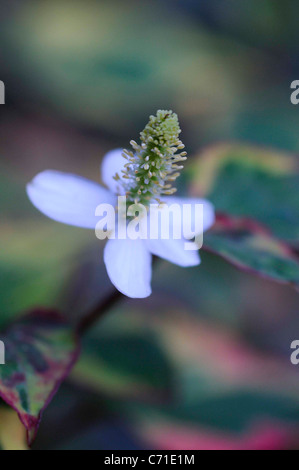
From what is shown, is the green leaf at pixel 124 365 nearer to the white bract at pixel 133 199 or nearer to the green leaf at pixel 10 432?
the green leaf at pixel 10 432

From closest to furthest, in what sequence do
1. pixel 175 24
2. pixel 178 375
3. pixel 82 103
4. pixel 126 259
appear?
pixel 126 259 < pixel 178 375 < pixel 82 103 < pixel 175 24

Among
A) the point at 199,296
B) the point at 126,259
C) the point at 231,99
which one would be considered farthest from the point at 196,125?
the point at 126,259

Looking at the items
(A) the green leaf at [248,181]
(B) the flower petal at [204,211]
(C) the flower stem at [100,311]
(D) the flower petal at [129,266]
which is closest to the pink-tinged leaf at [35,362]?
(C) the flower stem at [100,311]

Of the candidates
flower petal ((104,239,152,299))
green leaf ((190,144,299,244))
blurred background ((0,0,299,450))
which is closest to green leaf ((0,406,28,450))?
blurred background ((0,0,299,450))

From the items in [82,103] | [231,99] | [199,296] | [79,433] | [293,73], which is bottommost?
[79,433]

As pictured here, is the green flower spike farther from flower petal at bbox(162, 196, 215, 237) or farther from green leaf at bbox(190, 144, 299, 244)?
green leaf at bbox(190, 144, 299, 244)

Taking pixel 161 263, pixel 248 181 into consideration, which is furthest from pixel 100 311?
pixel 161 263

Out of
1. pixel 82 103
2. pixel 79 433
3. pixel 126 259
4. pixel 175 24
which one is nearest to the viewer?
pixel 126 259

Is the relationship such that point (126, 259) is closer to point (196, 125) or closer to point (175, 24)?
point (196, 125)

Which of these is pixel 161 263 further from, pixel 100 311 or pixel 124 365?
pixel 100 311
